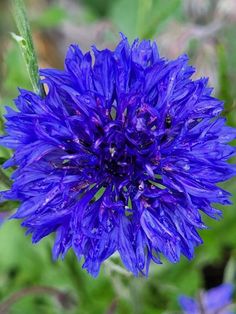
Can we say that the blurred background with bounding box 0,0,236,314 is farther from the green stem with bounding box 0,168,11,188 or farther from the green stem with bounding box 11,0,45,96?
the green stem with bounding box 11,0,45,96

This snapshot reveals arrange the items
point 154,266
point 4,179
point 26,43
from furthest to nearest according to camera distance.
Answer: point 154,266
point 4,179
point 26,43

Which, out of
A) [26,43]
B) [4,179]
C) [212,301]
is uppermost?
[26,43]

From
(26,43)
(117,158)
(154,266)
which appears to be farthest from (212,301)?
(26,43)

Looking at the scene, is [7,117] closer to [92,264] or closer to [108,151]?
[108,151]

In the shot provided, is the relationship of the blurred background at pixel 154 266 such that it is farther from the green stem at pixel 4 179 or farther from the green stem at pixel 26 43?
the green stem at pixel 26 43

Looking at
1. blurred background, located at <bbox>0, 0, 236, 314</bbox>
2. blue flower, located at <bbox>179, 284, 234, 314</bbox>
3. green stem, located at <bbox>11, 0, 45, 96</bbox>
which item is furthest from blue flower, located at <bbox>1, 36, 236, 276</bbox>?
blue flower, located at <bbox>179, 284, 234, 314</bbox>

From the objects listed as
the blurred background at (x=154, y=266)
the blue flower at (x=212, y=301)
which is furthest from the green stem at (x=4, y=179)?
the blue flower at (x=212, y=301)

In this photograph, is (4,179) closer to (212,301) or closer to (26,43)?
(26,43)
